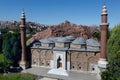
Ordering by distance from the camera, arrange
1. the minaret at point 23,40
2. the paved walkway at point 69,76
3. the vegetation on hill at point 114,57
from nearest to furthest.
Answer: the vegetation on hill at point 114,57 < the paved walkway at point 69,76 < the minaret at point 23,40

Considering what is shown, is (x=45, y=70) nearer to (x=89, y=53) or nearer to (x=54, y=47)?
(x=54, y=47)

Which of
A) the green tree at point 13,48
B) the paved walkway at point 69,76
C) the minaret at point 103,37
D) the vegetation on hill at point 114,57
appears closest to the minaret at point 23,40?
the green tree at point 13,48

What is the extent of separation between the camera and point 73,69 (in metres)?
25.0

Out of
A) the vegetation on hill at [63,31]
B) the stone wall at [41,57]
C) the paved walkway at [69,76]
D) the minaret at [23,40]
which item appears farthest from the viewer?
the vegetation on hill at [63,31]

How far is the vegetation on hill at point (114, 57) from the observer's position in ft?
56.8

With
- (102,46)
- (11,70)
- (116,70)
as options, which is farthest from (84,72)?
(11,70)

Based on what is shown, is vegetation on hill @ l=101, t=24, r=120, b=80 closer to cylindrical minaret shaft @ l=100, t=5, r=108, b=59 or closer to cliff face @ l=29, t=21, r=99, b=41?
cylindrical minaret shaft @ l=100, t=5, r=108, b=59

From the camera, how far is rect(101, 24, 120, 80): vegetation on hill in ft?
56.8

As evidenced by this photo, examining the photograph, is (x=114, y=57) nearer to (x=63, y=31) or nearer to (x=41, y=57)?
(x=41, y=57)

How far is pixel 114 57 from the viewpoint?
17.4 m

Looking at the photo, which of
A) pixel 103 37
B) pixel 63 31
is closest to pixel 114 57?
pixel 103 37

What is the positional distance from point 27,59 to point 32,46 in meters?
1.85

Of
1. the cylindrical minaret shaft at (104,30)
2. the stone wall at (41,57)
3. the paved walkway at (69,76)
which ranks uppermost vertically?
the cylindrical minaret shaft at (104,30)

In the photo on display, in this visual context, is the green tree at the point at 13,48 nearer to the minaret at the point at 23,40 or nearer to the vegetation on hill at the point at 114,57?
the minaret at the point at 23,40
